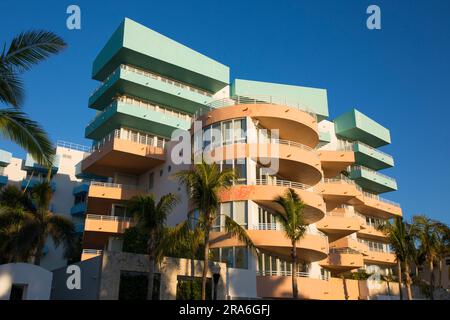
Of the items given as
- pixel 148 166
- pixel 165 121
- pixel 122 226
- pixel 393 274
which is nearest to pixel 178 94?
pixel 165 121

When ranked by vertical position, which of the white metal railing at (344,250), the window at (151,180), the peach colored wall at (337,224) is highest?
the window at (151,180)

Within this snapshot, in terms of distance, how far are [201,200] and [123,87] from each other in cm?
2713

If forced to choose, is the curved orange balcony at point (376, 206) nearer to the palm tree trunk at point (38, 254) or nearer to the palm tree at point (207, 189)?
the palm tree at point (207, 189)

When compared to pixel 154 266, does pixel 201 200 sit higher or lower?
higher

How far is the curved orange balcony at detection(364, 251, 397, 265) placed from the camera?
190 ft

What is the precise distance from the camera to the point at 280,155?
34.9 metres

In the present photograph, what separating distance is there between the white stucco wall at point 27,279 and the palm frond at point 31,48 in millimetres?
12987

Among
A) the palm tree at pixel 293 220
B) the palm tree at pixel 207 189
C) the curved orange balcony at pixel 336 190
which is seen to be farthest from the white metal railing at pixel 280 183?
the curved orange balcony at pixel 336 190

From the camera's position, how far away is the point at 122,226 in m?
44.4

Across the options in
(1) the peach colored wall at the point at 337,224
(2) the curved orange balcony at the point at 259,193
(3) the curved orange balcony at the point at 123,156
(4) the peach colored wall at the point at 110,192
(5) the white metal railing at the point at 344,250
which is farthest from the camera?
(5) the white metal railing at the point at 344,250

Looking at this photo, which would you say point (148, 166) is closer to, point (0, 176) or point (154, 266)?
point (154, 266)

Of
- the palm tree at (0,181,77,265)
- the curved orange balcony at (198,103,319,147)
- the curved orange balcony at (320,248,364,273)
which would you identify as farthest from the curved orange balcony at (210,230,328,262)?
the curved orange balcony at (320,248,364,273)

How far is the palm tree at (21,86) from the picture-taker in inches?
549
